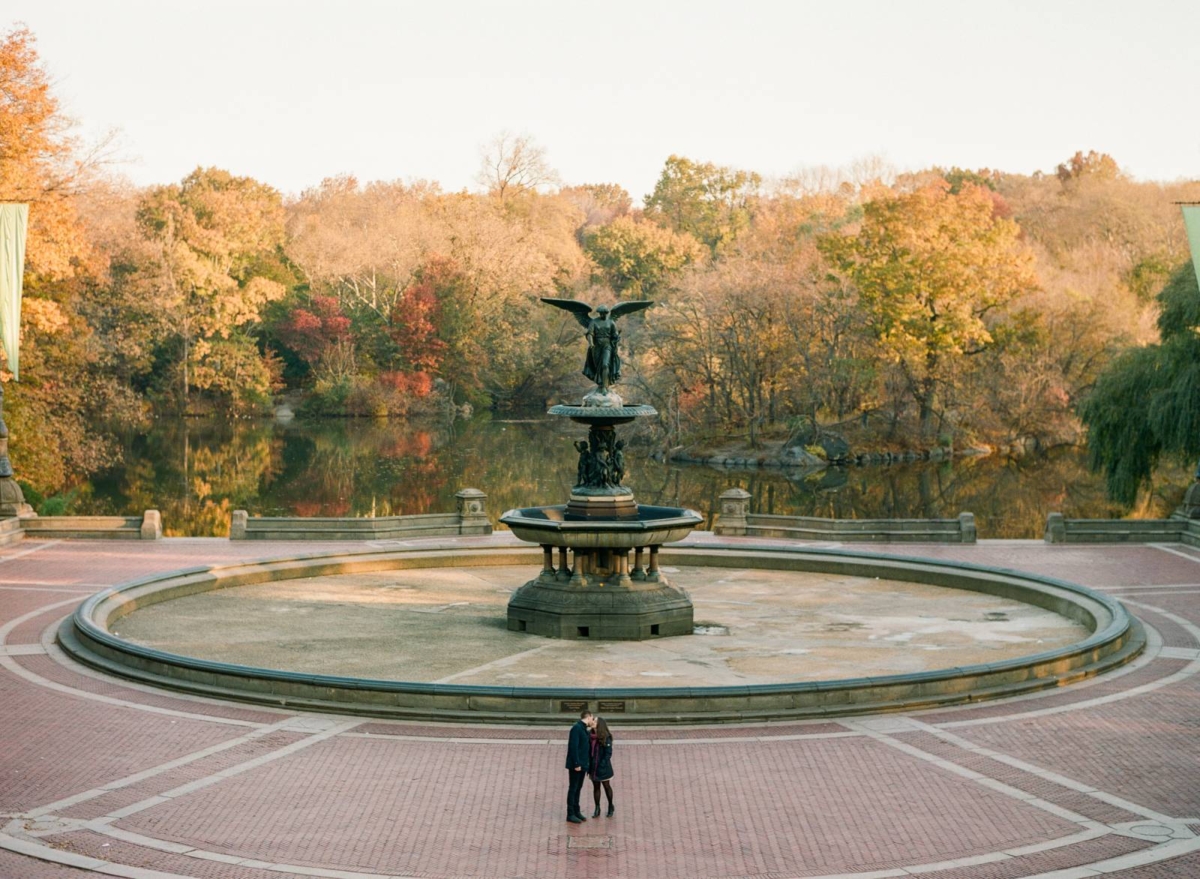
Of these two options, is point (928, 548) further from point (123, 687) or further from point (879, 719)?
point (123, 687)

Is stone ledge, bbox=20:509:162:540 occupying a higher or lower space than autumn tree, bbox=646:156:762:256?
lower

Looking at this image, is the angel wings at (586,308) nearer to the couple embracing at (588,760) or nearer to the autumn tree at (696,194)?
the couple embracing at (588,760)

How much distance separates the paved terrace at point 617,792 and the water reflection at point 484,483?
33713 millimetres

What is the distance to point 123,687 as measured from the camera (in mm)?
22984

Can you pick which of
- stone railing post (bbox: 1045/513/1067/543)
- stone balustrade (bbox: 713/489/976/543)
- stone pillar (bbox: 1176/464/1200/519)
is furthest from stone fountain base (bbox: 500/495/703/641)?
stone pillar (bbox: 1176/464/1200/519)

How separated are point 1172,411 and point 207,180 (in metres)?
83.8

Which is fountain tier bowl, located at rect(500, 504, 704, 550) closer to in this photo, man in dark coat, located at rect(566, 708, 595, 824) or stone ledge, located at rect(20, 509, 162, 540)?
man in dark coat, located at rect(566, 708, 595, 824)

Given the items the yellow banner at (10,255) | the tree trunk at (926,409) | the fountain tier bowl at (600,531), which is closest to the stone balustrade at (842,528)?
the fountain tier bowl at (600,531)

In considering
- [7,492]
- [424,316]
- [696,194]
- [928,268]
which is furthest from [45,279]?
[696,194]

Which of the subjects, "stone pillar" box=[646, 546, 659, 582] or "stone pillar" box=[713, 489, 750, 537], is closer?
"stone pillar" box=[646, 546, 659, 582]

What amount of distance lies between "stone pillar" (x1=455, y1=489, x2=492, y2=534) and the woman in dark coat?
25.4 meters

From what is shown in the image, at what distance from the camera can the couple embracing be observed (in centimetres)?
1680

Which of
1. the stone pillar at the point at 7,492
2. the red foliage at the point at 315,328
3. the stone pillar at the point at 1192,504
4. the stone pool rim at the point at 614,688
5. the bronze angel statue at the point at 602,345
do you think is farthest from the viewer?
the red foliage at the point at 315,328

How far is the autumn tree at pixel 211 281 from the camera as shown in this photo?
97.7 meters
